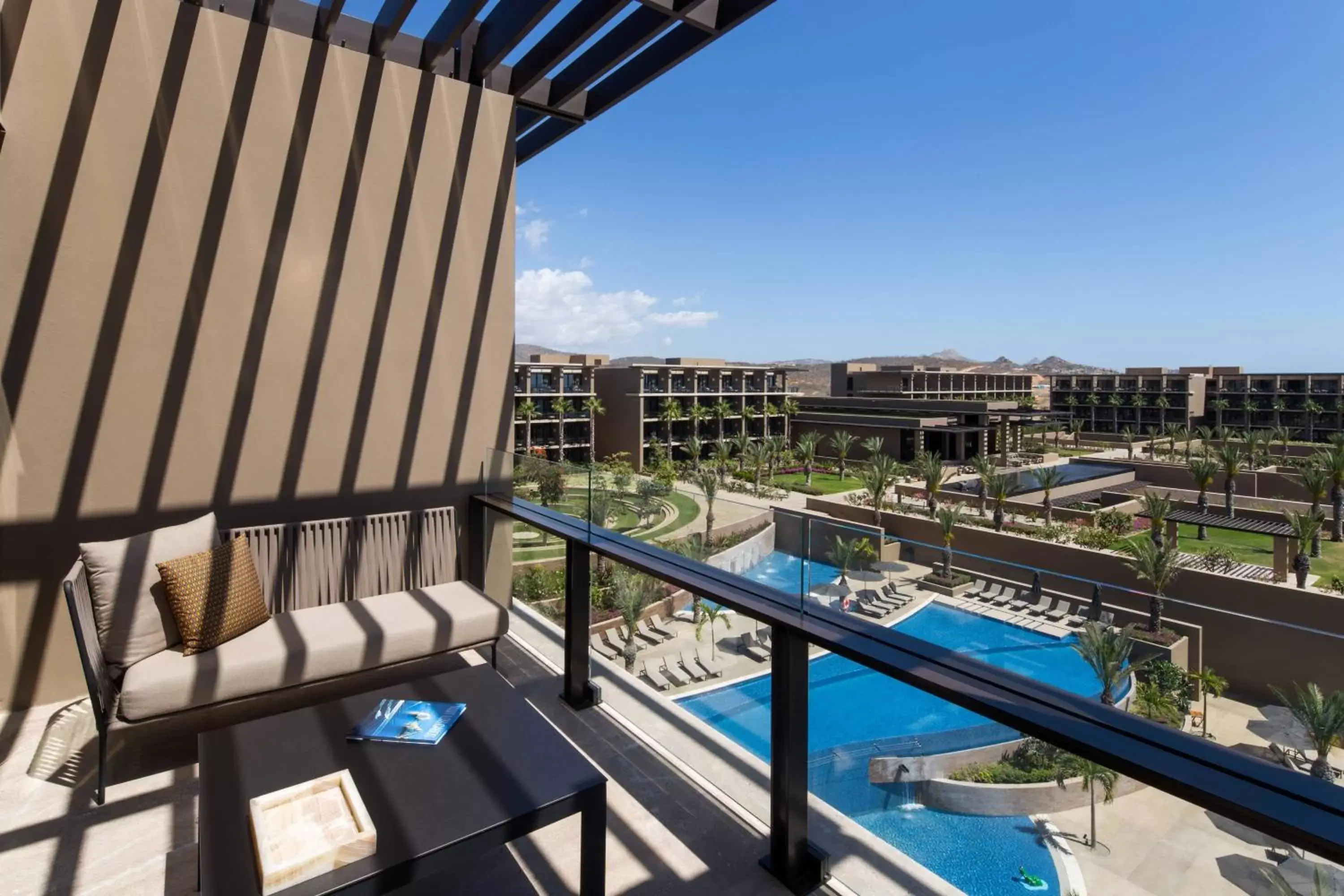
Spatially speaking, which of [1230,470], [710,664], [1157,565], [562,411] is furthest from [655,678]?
[562,411]

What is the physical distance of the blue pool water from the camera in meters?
1.82

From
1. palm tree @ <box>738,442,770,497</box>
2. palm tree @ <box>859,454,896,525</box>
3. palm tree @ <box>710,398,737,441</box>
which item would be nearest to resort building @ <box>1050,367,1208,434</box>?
palm tree @ <box>710,398,737,441</box>

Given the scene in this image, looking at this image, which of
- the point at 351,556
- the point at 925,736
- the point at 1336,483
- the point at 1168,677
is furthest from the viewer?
the point at 1336,483

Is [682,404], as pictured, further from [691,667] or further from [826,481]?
[691,667]

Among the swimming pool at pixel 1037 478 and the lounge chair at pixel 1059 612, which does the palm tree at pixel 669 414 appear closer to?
the swimming pool at pixel 1037 478

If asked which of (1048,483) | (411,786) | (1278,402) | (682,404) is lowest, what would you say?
(1048,483)

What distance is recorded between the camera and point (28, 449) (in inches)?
126

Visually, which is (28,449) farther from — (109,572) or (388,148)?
(388,148)

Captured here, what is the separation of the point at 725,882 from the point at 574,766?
65 centimetres

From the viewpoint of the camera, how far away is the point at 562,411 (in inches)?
1351

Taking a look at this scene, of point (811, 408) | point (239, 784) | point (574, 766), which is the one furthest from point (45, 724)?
point (811, 408)

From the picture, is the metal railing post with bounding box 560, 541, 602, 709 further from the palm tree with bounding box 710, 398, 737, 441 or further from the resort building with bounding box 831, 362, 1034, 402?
the resort building with bounding box 831, 362, 1034, 402

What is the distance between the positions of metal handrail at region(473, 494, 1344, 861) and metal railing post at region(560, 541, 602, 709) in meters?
0.89

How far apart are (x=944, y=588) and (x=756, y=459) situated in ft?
92.7
